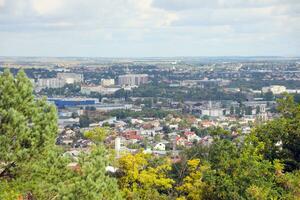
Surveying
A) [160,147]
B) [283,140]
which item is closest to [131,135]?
[160,147]

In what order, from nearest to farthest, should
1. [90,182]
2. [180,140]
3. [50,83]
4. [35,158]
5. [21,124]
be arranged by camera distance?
1. [90,182]
2. [21,124]
3. [35,158]
4. [180,140]
5. [50,83]

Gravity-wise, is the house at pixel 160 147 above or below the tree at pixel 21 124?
below

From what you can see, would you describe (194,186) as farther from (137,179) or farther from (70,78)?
(70,78)

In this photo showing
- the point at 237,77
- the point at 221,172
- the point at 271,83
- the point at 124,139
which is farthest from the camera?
the point at 237,77

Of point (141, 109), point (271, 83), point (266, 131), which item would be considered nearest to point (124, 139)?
point (141, 109)

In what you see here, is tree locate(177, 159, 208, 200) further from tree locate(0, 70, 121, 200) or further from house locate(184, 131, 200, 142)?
house locate(184, 131, 200, 142)

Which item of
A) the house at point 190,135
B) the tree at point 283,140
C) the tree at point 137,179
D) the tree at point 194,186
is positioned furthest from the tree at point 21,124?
the house at point 190,135

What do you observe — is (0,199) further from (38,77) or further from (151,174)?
(38,77)

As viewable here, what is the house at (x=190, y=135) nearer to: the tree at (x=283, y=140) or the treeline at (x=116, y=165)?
the treeline at (x=116, y=165)

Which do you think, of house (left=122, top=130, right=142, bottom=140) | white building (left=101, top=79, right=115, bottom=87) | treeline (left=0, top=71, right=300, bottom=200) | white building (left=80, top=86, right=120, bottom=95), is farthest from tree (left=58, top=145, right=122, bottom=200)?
white building (left=101, top=79, right=115, bottom=87)
